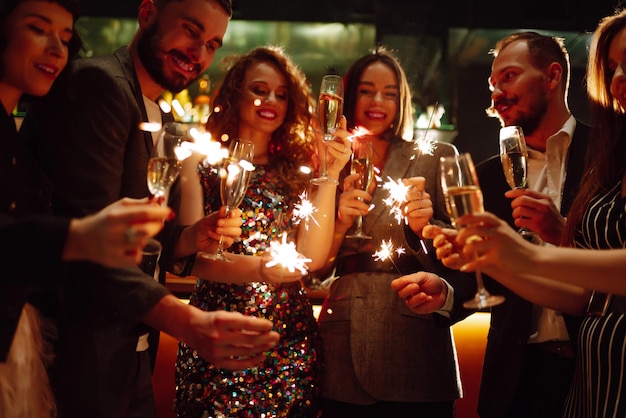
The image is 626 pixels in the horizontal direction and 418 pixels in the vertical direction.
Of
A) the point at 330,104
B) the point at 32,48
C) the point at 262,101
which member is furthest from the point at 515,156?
the point at 32,48

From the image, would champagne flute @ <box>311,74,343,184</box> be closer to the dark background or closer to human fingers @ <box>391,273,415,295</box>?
human fingers @ <box>391,273,415,295</box>

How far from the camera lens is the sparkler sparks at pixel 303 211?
2.42 m

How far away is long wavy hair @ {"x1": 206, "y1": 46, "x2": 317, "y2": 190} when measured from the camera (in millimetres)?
2605

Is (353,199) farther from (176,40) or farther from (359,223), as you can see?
(176,40)

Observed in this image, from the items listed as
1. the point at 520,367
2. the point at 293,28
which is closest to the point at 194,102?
the point at 293,28

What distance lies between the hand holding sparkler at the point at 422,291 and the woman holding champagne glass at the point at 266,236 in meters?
0.41

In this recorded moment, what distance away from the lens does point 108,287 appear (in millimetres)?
1605

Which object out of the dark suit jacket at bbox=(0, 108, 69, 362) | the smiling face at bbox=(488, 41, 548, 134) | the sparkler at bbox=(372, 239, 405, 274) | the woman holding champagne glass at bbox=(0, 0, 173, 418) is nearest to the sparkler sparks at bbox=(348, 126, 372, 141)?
the sparkler at bbox=(372, 239, 405, 274)

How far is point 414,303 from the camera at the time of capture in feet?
6.75

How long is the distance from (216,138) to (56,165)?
99cm

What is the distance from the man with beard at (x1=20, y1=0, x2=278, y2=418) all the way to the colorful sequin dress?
0.19 metres

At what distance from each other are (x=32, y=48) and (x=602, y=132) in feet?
6.02

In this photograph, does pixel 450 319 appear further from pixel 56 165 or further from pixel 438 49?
pixel 438 49

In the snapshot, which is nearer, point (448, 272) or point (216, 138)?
point (448, 272)
